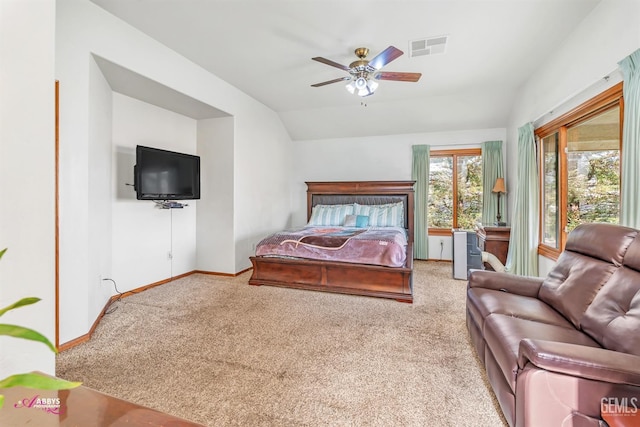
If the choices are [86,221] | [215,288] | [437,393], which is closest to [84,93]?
[86,221]

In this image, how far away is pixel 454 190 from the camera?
5715 millimetres

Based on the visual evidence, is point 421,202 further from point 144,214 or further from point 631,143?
point 144,214

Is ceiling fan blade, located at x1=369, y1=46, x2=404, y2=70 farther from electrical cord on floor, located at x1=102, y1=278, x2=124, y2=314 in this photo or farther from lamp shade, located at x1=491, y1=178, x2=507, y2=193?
electrical cord on floor, located at x1=102, y1=278, x2=124, y2=314

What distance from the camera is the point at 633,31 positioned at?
7.00ft

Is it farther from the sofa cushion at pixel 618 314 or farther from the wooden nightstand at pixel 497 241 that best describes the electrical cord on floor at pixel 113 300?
the wooden nightstand at pixel 497 241

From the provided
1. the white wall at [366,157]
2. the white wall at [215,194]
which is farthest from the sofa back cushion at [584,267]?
the white wall at [215,194]

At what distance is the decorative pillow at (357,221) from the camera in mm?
5287

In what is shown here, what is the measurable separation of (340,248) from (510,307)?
81.8 inches

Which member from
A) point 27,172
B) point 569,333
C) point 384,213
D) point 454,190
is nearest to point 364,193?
point 384,213

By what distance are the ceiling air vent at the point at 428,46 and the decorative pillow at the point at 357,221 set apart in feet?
8.95

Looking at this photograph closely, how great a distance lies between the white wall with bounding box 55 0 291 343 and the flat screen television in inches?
13.4

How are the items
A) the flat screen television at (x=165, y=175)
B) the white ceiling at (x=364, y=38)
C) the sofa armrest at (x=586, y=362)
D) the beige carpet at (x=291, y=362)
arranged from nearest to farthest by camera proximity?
the sofa armrest at (x=586, y=362) → the beige carpet at (x=291, y=362) → the white ceiling at (x=364, y=38) → the flat screen television at (x=165, y=175)

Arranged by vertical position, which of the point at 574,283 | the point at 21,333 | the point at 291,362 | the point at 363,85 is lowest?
the point at 291,362

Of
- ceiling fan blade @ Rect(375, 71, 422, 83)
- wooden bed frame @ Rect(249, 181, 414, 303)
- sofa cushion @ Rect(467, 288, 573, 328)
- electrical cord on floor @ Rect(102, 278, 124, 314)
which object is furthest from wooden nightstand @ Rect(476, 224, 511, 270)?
electrical cord on floor @ Rect(102, 278, 124, 314)
